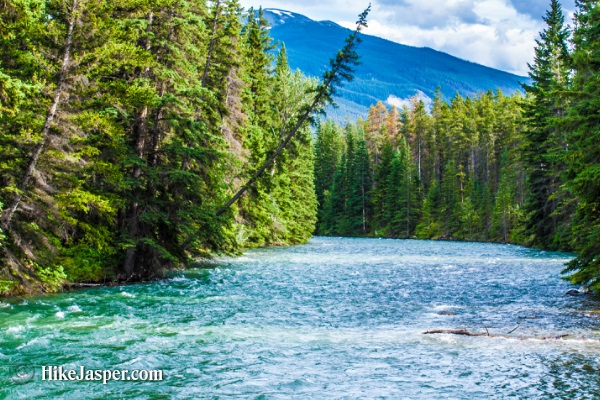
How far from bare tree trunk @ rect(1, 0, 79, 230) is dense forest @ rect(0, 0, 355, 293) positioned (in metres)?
0.04

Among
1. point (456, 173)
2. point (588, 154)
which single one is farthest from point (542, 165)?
point (456, 173)

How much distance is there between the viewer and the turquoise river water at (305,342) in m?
8.75

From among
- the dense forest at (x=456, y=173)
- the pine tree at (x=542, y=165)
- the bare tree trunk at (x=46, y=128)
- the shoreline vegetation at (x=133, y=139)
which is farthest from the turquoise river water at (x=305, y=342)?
the dense forest at (x=456, y=173)

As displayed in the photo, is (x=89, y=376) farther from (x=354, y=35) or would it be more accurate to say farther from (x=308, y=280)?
(x=354, y=35)

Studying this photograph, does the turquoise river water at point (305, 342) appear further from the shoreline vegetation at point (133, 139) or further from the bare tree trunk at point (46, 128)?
the bare tree trunk at point (46, 128)

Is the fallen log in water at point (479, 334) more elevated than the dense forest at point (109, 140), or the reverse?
the dense forest at point (109, 140)

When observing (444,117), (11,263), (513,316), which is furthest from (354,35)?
(444,117)

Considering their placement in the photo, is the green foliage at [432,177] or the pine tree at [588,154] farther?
the green foliage at [432,177]

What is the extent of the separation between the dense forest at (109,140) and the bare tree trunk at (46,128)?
43mm

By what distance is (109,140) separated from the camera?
2027cm

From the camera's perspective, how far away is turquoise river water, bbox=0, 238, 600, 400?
8750 millimetres

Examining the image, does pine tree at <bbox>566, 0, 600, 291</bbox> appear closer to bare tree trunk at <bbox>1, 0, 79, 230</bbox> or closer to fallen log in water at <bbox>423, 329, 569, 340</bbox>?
fallen log in water at <bbox>423, 329, 569, 340</bbox>

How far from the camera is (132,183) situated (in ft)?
66.4

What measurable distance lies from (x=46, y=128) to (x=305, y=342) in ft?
33.3
